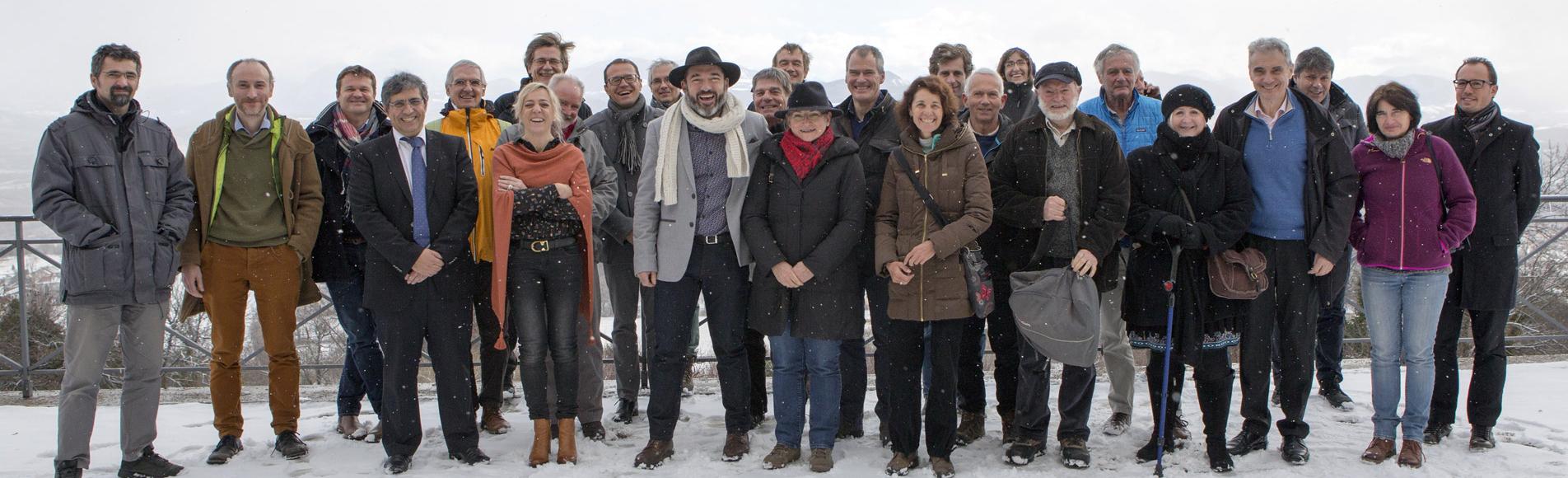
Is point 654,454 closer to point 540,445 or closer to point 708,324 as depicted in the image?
point 540,445

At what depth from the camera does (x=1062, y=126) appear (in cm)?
440

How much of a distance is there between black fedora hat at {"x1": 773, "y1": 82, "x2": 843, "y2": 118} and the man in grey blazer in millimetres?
326

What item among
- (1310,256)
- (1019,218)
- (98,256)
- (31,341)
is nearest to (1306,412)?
(1310,256)

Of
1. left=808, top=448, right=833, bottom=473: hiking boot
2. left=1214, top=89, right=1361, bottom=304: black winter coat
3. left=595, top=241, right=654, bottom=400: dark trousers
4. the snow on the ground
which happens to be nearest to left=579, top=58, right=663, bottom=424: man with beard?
left=595, top=241, right=654, bottom=400: dark trousers

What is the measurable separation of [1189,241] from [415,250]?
3536 mm

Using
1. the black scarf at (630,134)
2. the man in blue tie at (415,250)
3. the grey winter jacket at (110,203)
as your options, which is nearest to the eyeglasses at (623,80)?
the black scarf at (630,134)

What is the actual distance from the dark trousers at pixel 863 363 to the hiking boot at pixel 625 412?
128 centimetres

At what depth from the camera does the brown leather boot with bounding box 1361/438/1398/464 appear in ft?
14.6

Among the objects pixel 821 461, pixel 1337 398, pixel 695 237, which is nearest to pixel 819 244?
pixel 695 237

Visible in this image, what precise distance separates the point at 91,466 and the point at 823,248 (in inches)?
149

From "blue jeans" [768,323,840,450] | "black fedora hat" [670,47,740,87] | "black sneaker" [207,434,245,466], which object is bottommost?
"black sneaker" [207,434,245,466]

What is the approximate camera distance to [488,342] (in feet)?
15.8

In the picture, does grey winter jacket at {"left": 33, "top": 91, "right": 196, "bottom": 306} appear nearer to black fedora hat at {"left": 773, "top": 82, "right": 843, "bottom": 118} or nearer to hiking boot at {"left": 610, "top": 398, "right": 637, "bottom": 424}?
hiking boot at {"left": 610, "top": 398, "right": 637, "bottom": 424}

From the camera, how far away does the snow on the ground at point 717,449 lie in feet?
14.4
